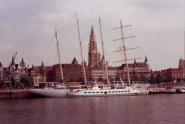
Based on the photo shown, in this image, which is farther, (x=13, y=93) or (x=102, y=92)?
(x=102, y=92)

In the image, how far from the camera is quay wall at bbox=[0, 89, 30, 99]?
252 ft

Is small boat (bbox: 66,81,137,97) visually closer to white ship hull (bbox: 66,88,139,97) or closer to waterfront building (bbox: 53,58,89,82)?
white ship hull (bbox: 66,88,139,97)

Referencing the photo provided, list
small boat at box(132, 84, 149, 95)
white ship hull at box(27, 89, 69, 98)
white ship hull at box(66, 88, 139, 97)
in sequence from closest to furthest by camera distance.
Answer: white ship hull at box(66, 88, 139, 97) → white ship hull at box(27, 89, 69, 98) → small boat at box(132, 84, 149, 95)

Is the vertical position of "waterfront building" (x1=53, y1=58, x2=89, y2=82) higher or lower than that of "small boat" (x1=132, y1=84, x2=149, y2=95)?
higher

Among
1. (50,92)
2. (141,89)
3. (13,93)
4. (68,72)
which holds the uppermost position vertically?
(68,72)

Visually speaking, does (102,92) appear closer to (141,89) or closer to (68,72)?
(141,89)

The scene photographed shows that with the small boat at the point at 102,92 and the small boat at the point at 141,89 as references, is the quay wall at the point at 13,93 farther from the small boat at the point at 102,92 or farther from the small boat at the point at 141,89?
the small boat at the point at 141,89

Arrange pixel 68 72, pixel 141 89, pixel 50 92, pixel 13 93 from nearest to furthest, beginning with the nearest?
pixel 13 93, pixel 50 92, pixel 141 89, pixel 68 72

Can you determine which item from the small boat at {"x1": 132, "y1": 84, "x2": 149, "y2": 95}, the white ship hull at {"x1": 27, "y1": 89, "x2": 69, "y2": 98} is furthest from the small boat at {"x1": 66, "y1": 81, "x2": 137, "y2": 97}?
the small boat at {"x1": 132, "y1": 84, "x2": 149, "y2": 95}

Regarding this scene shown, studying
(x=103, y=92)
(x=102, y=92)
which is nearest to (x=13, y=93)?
(x=102, y=92)

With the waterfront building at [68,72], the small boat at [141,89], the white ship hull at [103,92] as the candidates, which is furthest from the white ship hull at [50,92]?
the waterfront building at [68,72]

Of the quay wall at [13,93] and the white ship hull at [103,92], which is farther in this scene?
the white ship hull at [103,92]

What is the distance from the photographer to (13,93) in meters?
78.2

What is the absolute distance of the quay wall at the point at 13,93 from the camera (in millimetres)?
76938
